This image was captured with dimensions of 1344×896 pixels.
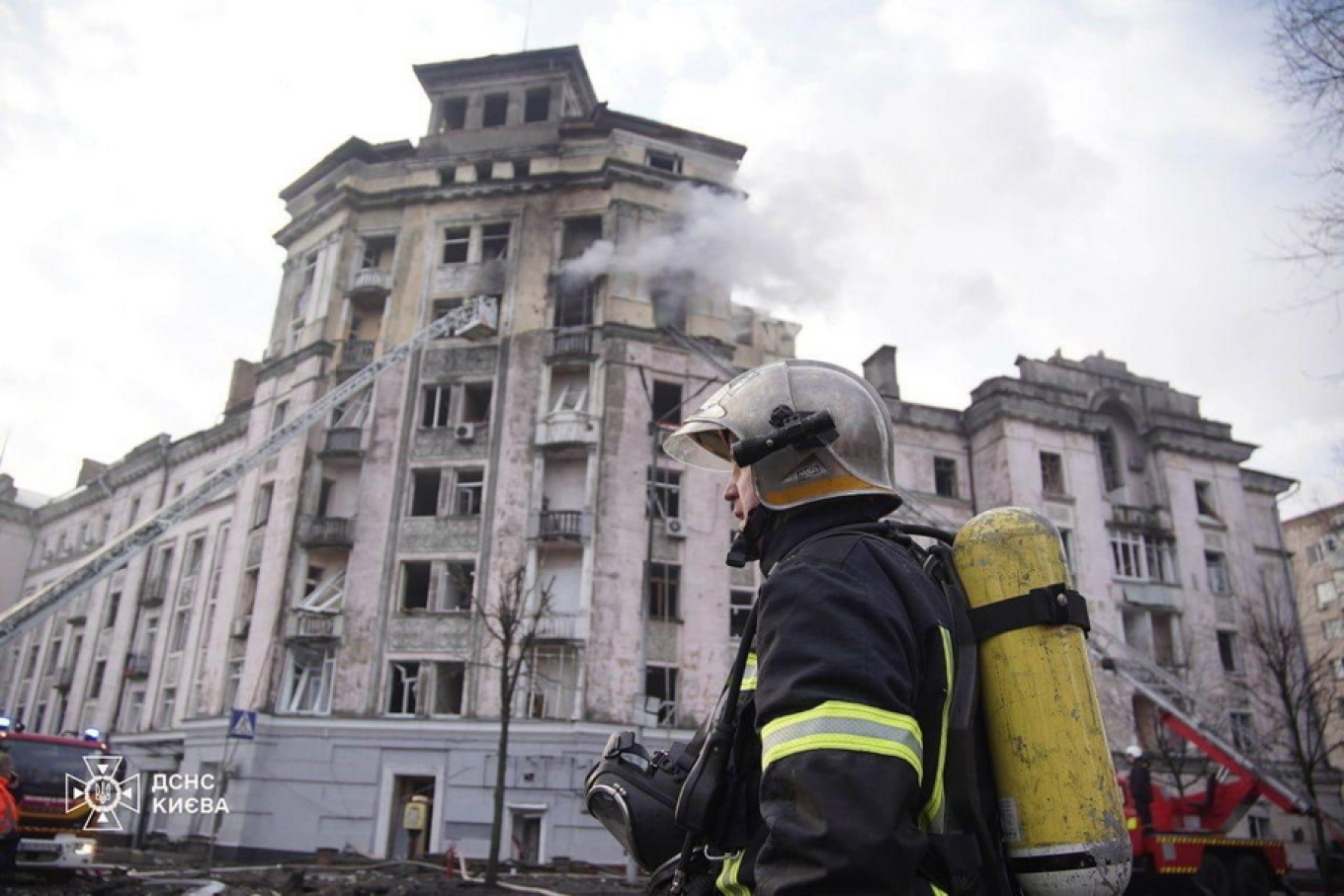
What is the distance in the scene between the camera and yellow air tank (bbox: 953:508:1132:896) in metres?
2.11

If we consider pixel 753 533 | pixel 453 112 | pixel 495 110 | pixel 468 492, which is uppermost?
pixel 495 110

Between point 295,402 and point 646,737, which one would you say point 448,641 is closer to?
point 646,737

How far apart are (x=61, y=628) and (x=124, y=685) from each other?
9306 mm

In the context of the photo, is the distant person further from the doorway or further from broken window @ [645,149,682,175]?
broken window @ [645,149,682,175]

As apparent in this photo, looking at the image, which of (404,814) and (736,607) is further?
(736,607)

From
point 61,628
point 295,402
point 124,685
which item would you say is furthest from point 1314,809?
point 61,628

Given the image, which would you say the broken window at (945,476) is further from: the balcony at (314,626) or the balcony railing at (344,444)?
the balcony at (314,626)

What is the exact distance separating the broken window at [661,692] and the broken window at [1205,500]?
2150 centimetres

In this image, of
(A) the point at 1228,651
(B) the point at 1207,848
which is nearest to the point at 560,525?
(B) the point at 1207,848

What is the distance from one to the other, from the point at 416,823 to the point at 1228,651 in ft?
91.3

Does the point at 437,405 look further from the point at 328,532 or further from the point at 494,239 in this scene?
the point at 494,239

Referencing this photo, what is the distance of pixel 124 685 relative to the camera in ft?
114

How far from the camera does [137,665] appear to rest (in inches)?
1336

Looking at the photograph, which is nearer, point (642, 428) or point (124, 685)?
point (642, 428)
